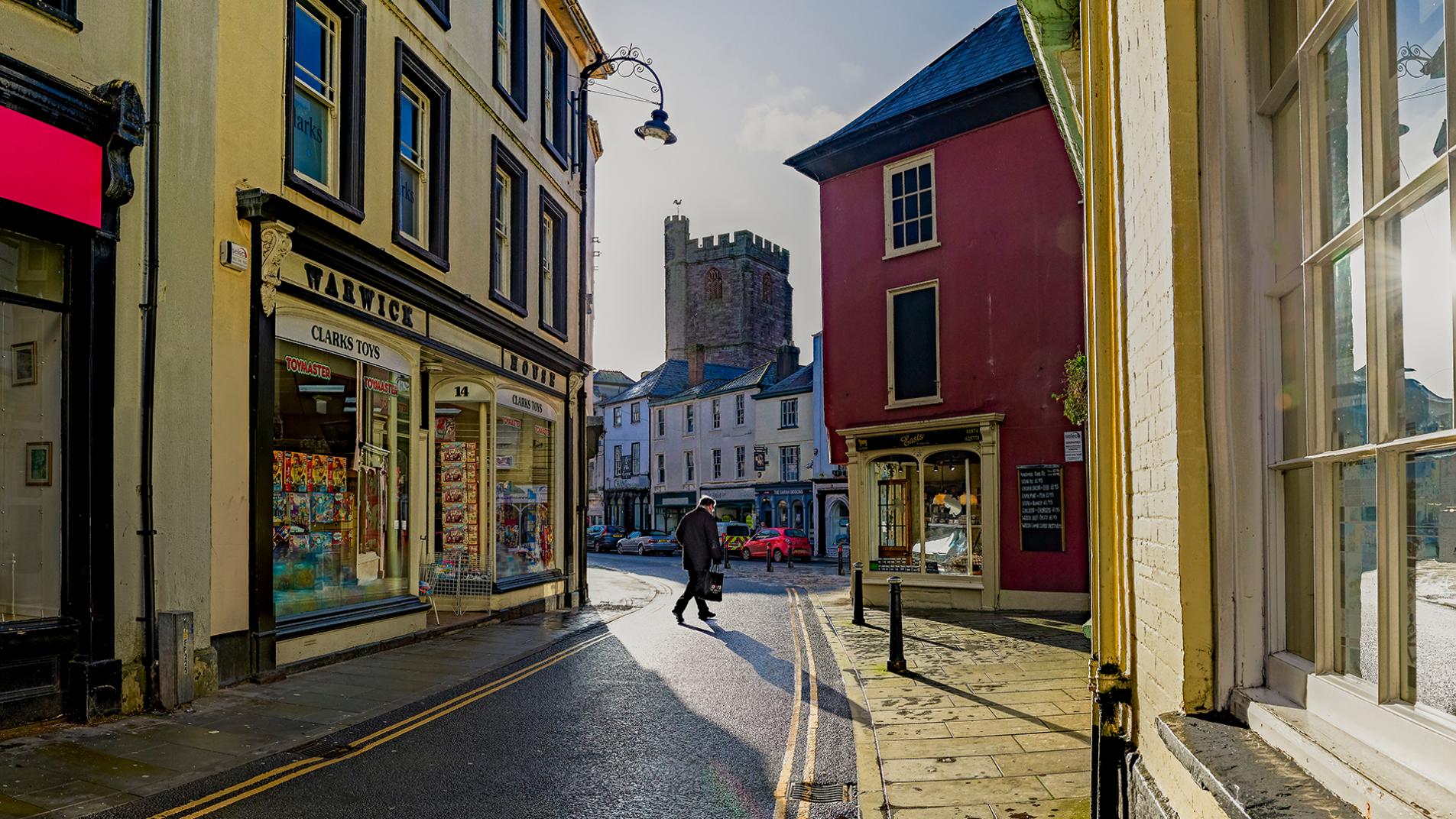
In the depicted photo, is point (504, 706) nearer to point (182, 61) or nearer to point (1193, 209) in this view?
point (182, 61)

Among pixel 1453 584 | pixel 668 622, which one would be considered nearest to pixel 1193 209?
pixel 1453 584

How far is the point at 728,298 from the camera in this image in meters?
69.5

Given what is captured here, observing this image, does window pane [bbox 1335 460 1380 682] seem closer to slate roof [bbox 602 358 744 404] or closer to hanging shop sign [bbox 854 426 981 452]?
hanging shop sign [bbox 854 426 981 452]

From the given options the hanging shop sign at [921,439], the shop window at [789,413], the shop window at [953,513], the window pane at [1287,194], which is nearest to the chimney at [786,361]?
the shop window at [789,413]

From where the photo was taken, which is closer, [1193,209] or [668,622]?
[1193,209]

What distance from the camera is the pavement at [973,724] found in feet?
17.5

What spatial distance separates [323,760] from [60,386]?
11.8 ft

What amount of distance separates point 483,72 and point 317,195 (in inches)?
216

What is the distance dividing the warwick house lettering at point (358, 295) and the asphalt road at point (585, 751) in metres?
4.35

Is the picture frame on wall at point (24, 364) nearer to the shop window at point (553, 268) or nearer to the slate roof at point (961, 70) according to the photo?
the shop window at point (553, 268)

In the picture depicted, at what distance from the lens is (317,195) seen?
10.5m

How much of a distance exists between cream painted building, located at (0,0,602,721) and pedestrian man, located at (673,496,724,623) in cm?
286

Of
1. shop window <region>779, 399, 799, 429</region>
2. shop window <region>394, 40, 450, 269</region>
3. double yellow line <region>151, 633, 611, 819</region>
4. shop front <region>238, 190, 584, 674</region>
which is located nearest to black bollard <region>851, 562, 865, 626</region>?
shop front <region>238, 190, 584, 674</region>

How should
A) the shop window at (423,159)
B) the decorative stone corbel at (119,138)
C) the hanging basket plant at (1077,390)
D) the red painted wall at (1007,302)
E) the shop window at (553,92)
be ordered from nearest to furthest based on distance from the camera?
1. the decorative stone corbel at (119,138)
2. the shop window at (423,159)
3. the hanging basket plant at (1077,390)
4. the red painted wall at (1007,302)
5. the shop window at (553,92)
